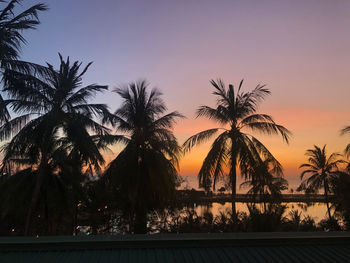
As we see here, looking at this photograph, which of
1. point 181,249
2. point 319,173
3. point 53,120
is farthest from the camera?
point 319,173

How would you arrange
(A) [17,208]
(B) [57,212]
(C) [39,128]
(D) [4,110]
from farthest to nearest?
1. (B) [57,212]
2. (A) [17,208]
3. (C) [39,128]
4. (D) [4,110]

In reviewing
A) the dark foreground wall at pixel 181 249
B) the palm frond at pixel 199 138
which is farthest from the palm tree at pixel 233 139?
the dark foreground wall at pixel 181 249

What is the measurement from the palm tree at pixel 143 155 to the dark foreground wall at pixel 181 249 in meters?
9.92

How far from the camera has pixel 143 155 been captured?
14.7 m

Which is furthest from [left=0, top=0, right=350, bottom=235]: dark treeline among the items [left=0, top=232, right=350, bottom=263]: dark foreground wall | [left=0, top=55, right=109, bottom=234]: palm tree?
[left=0, top=232, right=350, bottom=263]: dark foreground wall

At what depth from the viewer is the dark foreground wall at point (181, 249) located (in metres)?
4.05

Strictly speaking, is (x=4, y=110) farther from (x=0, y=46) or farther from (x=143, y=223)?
(x=143, y=223)

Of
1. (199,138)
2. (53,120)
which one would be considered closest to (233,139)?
(199,138)

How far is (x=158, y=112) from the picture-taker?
15.5m

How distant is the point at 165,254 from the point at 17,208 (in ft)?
55.3

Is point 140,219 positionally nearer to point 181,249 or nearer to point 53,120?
point 53,120

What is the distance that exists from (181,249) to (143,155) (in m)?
10.6

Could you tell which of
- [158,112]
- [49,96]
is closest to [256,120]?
[158,112]

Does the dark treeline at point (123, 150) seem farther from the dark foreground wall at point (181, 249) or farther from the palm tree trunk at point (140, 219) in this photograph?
the dark foreground wall at point (181, 249)
